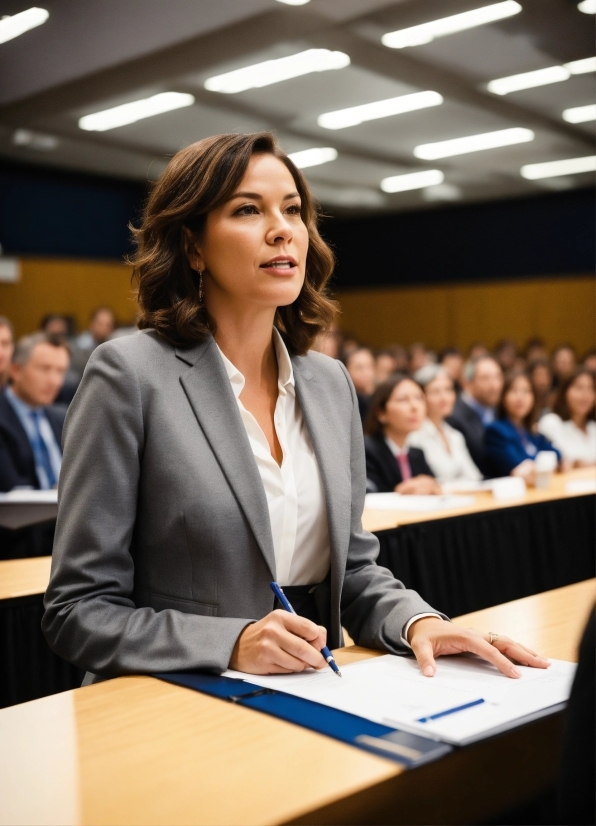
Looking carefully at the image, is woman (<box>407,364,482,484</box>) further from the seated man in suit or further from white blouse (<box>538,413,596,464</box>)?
white blouse (<box>538,413,596,464</box>)

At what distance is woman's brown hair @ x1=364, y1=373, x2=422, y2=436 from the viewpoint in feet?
15.5

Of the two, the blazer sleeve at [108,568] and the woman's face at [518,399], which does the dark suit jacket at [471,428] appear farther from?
the blazer sleeve at [108,568]

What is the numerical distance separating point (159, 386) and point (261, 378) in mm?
272

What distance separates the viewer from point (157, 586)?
4.58 ft

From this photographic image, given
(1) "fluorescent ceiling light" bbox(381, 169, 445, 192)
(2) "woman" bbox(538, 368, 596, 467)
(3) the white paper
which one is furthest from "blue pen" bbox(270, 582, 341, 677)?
(1) "fluorescent ceiling light" bbox(381, 169, 445, 192)

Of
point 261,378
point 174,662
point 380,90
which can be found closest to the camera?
point 174,662

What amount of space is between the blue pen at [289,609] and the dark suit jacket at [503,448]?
442 cm

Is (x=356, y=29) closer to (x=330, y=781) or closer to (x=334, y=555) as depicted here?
(x=334, y=555)

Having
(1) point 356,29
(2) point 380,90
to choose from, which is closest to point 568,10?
(1) point 356,29

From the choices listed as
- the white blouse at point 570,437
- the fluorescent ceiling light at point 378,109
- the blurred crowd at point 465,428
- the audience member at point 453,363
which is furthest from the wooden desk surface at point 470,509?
the audience member at point 453,363

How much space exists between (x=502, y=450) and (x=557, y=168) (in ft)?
21.2

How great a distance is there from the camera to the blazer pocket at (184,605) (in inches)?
54.1

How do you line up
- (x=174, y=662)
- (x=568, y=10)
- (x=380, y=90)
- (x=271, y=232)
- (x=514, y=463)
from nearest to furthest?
1. (x=174, y=662)
2. (x=271, y=232)
3. (x=514, y=463)
4. (x=568, y=10)
5. (x=380, y=90)

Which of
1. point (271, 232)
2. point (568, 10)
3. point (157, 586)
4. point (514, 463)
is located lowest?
point (514, 463)
